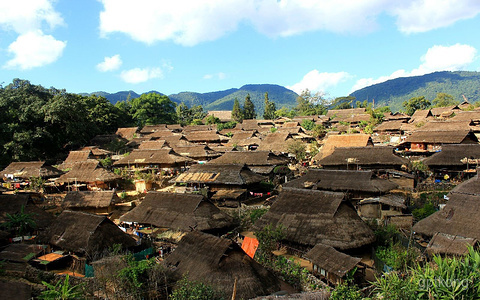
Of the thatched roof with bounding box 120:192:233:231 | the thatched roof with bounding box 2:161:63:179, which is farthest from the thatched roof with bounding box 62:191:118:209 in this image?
the thatched roof with bounding box 2:161:63:179

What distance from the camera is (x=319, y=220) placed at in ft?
50.5

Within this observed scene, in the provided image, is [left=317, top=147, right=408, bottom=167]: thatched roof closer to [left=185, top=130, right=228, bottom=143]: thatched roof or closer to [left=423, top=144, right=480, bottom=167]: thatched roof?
[left=423, top=144, right=480, bottom=167]: thatched roof

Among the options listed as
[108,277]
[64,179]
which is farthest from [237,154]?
Result: [108,277]

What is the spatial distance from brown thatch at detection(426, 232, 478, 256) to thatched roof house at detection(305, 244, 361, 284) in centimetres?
490

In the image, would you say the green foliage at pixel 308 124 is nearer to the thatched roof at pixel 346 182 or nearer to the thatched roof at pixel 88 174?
the thatched roof at pixel 346 182

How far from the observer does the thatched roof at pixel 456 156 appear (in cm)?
2638

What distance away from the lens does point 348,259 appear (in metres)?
12.2

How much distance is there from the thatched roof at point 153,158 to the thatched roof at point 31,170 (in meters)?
6.99

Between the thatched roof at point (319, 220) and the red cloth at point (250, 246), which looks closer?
Answer: the thatched roof at point (319, 220)

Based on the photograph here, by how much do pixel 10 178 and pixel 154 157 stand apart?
43.6 ft

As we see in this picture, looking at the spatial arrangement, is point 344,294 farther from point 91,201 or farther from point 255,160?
Answer: point 255,160

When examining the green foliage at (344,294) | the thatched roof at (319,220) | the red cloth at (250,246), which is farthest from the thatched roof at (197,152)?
the green foliage at (344,294)

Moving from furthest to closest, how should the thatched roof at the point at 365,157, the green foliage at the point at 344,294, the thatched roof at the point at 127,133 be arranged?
the thatched roof at the point at 127,133 < the thatched roof at the point at 365,157 < the green foliage at the point at 344,294

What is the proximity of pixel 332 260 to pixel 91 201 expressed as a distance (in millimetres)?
17543
